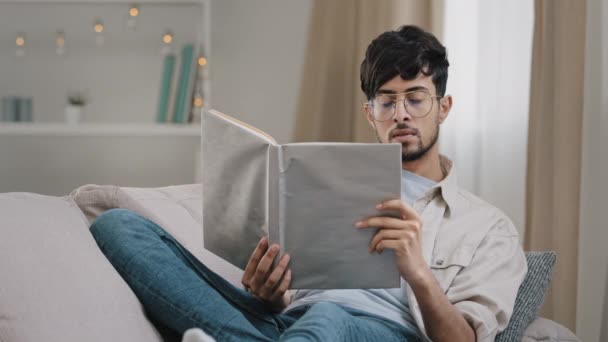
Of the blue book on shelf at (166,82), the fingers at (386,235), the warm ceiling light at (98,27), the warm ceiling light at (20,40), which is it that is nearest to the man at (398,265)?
the fingers at (386,235)

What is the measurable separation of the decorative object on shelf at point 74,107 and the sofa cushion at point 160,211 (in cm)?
170

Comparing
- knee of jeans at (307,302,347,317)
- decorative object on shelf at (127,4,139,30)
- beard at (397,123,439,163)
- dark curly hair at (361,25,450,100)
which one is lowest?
knee of jeans at (307,302,347,317)

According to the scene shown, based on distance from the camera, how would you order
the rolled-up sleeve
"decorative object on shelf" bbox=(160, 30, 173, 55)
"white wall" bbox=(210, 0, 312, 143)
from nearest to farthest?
1. the rolled-up sleeve
2. "decorative object on shelf" bbox=(160, 30, 173, 55)
3. "white wall" bbox=(210, 0, 312, 143)

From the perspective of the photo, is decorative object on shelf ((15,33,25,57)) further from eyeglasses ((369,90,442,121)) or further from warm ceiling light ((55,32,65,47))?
eyeglasses ((369,90,442,121))

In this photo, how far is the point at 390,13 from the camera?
10.2ft

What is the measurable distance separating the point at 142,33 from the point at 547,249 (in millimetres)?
2083

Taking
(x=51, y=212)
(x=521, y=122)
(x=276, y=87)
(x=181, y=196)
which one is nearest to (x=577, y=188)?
(x=521, y=122)

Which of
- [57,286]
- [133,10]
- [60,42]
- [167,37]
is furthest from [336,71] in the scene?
[57,286]

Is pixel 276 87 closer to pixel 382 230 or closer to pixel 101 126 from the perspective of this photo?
pixel 101 126

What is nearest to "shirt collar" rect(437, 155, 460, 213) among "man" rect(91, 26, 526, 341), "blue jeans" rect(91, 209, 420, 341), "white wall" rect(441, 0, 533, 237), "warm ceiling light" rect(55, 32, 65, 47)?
"man" rect(91, 26, 526, 341)

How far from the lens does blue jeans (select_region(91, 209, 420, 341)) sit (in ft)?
4.72

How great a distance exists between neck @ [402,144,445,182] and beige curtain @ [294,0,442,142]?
4.05 ft

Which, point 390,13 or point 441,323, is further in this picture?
point 390,13

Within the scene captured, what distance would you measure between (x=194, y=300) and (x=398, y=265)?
1.19ft
